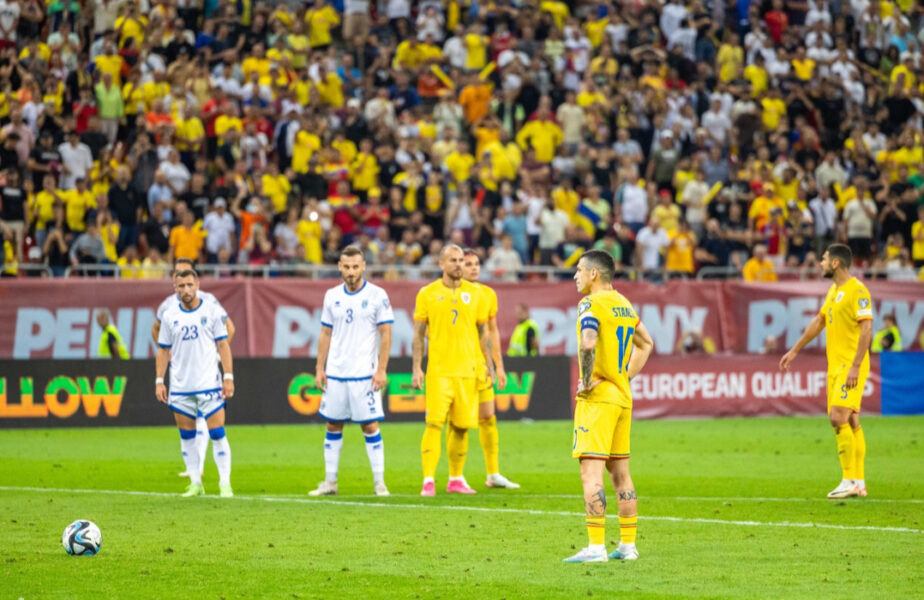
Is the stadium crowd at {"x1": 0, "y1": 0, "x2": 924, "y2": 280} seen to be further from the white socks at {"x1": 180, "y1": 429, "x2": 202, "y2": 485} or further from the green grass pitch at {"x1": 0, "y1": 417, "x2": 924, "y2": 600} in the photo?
the white socks at {"x1": 180, "y1": 429, "x2": 202, "y2": 485}

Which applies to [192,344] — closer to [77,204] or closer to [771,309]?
[77,204]

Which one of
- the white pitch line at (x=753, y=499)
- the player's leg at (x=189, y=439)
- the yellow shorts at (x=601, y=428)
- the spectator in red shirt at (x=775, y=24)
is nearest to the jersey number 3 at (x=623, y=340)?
the yellow shorts at (x=601, y=428)

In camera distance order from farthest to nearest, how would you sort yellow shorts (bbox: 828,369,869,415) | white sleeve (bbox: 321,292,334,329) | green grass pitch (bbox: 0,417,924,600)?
white sleeve (bbox: 321,292,334,329) → yellow shorts (bbox: 828,369,869,415) → green grass pitch (bbox: 0,417,924,600)

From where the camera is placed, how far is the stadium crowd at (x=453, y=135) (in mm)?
27250

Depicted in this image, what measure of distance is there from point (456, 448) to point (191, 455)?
281cm

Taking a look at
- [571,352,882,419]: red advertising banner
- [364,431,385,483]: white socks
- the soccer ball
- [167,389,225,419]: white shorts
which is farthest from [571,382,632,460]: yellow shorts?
[571,352,882,419]: red advertising banner

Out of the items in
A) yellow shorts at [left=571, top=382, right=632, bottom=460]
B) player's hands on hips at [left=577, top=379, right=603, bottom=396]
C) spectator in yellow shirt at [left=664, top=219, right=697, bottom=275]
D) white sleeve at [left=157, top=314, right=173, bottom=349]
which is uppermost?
spectator in yellow shirt at [left=664, top=219, right=697, bottom=275]

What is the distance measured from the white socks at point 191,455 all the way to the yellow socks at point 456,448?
105 inches

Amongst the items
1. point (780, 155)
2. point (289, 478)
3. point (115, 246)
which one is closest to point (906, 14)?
point (780, 155)

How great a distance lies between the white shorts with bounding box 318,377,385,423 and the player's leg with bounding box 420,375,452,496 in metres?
0.55

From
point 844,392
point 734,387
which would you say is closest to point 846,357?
point 844,392

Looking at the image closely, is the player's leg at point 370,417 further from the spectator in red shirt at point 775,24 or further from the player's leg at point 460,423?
the spectator in red shirt at point 775,24

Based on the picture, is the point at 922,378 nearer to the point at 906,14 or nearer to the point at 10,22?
the point at 906,14

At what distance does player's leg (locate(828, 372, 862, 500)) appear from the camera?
14.7m
